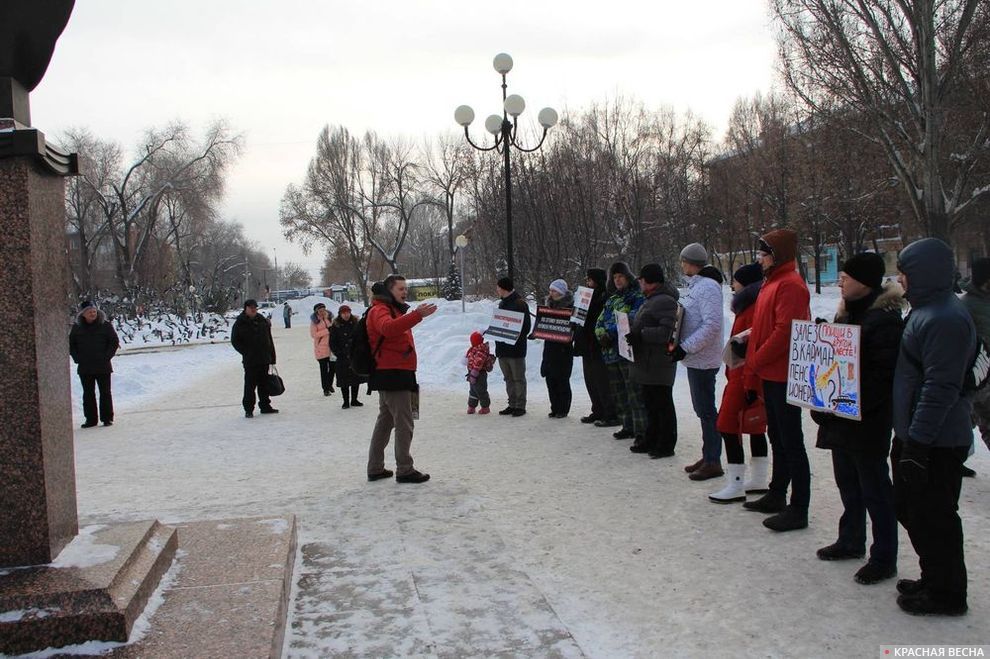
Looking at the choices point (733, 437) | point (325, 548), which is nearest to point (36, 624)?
point (325, 548)

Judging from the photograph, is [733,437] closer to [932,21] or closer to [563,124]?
[932,21]

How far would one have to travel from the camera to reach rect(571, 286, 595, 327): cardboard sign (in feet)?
31.7

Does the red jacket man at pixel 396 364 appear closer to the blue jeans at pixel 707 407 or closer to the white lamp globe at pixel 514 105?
the blue jeans at pixel 707 407

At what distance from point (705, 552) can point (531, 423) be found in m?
5.17

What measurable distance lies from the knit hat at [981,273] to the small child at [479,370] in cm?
615

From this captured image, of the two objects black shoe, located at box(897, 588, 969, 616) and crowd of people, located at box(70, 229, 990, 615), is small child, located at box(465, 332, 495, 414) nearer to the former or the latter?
crowd of people, located at box(70, 229, 990, 615)

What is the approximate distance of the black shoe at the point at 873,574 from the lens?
4.22 m

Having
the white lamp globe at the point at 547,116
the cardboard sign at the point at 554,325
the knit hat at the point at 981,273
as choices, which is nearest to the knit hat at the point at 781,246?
the knit hat at the point at 981,273

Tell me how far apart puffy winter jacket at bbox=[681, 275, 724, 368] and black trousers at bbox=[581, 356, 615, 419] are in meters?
2.79

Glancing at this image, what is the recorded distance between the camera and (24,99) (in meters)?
3.90

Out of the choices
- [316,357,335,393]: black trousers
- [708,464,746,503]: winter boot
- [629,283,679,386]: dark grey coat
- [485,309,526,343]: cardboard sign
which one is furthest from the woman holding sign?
[316,357,335,393]: black trousers

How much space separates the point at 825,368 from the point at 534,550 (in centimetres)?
209

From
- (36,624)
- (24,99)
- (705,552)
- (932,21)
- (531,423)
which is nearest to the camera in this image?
(36,624)

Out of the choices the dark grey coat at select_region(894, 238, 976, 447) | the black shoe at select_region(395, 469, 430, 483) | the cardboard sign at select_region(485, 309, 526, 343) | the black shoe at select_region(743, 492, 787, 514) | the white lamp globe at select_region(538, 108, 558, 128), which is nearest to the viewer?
the dark grey coat at select_region(894, 238, 976, 447)
